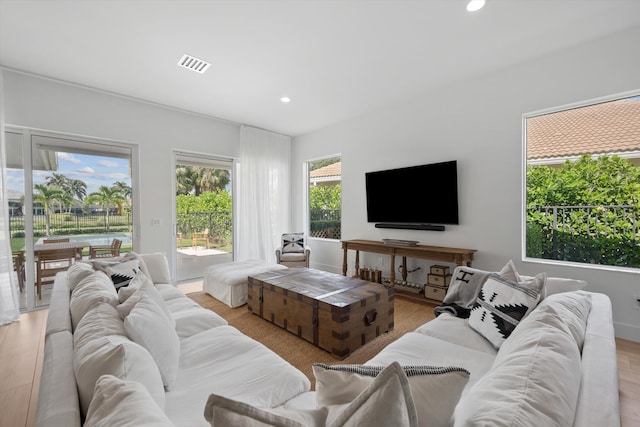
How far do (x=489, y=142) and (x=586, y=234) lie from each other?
134cm

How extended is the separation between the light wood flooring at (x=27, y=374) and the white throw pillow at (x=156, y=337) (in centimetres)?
117

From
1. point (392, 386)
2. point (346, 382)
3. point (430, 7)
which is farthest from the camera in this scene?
point (430, 7)

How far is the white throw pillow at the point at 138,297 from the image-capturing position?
137cm

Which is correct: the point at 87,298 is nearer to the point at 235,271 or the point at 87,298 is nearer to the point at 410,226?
the point at 235,271

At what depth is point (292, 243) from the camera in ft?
16.1

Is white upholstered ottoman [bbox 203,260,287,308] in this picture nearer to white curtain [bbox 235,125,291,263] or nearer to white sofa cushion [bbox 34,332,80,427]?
white curtain [bbox 235,125,291,263]

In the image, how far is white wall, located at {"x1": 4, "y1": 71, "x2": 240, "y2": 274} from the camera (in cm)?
319

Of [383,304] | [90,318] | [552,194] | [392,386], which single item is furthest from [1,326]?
[552,194]

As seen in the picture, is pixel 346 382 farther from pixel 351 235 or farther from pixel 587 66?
pixel 351 235

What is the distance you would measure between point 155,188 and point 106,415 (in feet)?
13.3

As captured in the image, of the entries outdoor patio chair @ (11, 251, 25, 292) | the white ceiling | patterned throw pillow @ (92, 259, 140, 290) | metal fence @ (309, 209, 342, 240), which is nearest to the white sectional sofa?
patterned throw pillow @ (92, 259, 140, 290)

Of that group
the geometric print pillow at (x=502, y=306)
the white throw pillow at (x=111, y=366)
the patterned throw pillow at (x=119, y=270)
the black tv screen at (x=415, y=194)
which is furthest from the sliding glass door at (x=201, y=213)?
the geometric print pillow at (x=502, y=306)

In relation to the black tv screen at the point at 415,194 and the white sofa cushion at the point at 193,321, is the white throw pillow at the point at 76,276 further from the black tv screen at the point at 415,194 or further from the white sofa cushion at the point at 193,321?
the black tv screen at the point at 415,194

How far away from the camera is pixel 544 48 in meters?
2.73
